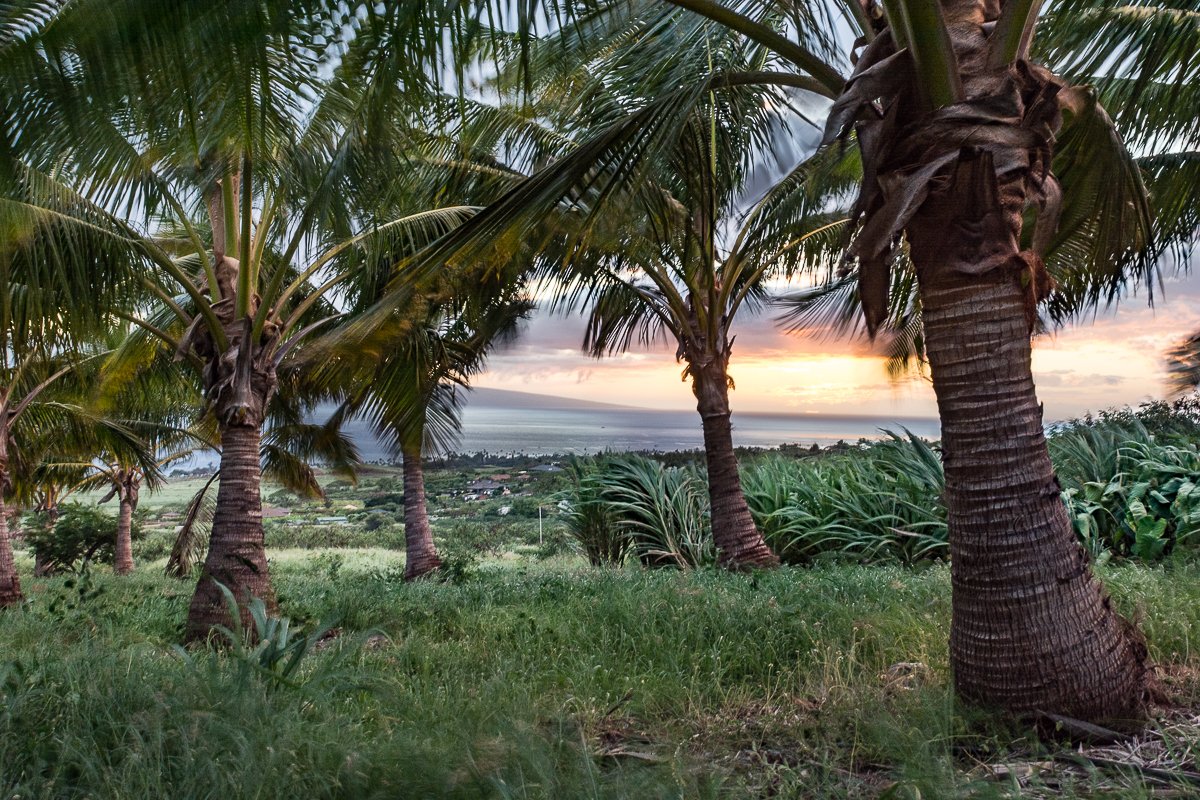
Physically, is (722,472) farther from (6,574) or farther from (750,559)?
(6,574)

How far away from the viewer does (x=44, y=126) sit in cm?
429

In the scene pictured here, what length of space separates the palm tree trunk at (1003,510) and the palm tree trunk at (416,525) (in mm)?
10472

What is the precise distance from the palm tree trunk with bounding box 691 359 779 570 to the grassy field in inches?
145

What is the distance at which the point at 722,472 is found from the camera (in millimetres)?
9477

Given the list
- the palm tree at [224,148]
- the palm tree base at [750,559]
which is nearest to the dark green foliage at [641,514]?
the palm tree base at [750,559]

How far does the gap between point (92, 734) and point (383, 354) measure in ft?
23.4

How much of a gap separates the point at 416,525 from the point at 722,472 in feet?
19.1

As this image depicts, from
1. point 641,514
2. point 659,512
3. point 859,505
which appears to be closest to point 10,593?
point 641,514

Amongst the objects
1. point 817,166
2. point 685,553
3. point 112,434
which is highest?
point 817,166

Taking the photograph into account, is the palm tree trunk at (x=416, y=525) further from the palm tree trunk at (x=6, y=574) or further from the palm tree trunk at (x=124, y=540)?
the palm tree trunk at (x=124, y=540)

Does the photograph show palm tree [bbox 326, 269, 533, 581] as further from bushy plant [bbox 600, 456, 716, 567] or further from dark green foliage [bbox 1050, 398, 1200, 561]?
dark green foliage [bbox 1050, 398, 1200, 561]

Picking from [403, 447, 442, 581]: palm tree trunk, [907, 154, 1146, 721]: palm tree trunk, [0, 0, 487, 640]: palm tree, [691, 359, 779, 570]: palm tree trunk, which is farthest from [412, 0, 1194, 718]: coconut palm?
[403, 447, 442, 581]: palm tree trunk

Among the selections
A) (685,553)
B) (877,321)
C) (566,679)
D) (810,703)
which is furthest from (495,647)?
(685,553)

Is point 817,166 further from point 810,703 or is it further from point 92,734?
point 92,734
